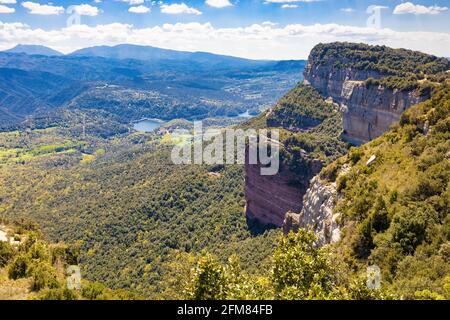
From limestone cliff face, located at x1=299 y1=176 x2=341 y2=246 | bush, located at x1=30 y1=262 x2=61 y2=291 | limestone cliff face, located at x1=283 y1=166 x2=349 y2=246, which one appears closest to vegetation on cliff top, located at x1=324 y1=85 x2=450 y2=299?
limestone cliff face, located at x1=283 y1=166 x2=349 y2=246

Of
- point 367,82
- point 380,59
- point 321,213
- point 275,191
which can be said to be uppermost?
point 380,59

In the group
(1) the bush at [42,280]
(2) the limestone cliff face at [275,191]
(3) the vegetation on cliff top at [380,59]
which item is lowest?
(2) the limestone cliff face at [275,191]

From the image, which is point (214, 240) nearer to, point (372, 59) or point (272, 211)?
point (272, 211)

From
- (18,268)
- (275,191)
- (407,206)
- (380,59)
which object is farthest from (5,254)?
(380,59)

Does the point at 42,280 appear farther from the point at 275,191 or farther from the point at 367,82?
the point at 367,82

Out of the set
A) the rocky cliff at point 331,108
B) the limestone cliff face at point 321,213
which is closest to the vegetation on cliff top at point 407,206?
the limestone cliff face at point 321,213

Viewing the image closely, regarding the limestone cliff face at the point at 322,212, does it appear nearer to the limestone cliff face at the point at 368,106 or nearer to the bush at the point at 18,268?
the bush at the point at 18,268

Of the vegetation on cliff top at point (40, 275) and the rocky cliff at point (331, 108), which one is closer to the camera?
the vegetation on cliff top at point (40, 275)
